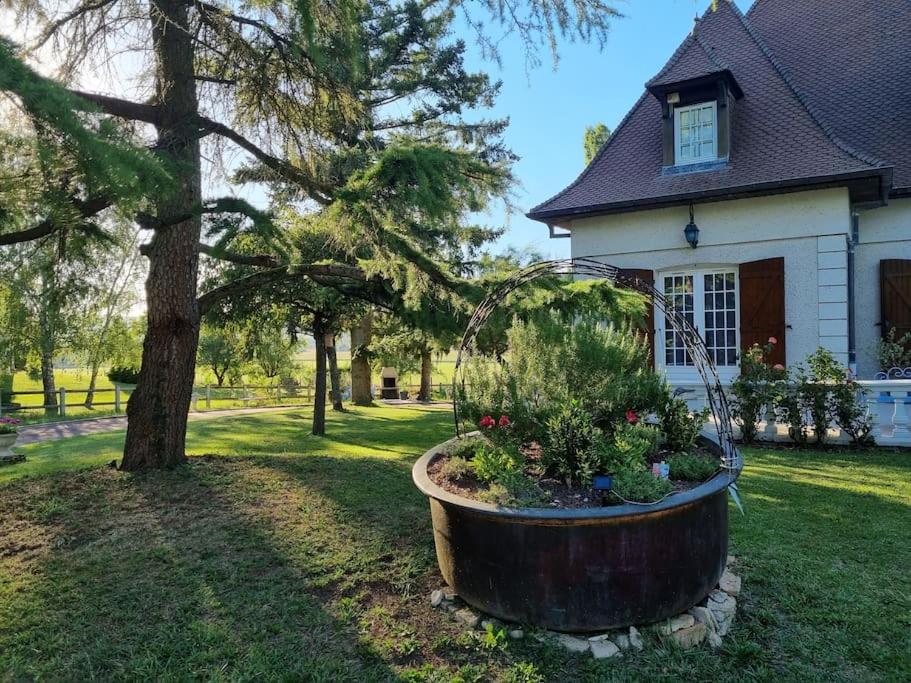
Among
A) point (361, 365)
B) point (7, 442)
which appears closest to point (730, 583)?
point (7, 442)

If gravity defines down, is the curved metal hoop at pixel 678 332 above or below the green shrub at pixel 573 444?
above

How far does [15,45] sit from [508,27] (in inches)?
147

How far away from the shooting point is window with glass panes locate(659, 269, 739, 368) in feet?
30.0

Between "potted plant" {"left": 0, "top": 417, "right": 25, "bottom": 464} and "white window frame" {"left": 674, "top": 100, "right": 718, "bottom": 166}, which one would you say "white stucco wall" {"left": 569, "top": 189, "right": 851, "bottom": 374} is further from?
"potted plant" {"left": 0, "top": 417, "right": 25, "bottom": 464}

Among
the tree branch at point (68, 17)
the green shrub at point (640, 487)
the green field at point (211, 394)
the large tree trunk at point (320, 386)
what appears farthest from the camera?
the green field at point (211, 394)

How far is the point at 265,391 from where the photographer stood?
26.5m

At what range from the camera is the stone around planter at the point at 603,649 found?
8.20ft

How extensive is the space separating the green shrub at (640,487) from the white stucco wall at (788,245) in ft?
23.7

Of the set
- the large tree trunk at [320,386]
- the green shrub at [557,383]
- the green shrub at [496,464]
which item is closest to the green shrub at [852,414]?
the green shrub at [557,383]

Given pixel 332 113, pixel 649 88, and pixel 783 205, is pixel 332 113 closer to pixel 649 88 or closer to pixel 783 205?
pixel 649 88

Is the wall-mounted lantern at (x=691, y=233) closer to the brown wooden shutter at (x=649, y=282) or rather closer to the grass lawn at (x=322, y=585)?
the brown wooden shutter at (x=649, y=282)

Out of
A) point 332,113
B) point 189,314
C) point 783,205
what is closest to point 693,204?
point 783,205

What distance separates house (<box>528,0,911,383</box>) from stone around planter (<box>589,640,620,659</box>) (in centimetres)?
757

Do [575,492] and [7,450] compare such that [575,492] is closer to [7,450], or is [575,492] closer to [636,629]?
[636,629]
